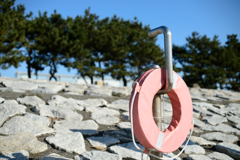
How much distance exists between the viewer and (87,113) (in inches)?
139

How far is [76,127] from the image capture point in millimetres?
2906

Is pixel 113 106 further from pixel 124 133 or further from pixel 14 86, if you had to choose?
pixel 14 86

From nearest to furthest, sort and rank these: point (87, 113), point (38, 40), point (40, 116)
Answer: point (40, 116) → point (87, 113) → point (38, 40)

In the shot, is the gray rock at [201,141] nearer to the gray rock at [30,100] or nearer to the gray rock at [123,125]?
the gray rock at [123,125]

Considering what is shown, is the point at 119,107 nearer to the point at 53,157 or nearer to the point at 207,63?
the point at 53,157

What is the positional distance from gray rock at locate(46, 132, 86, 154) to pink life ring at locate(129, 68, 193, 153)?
96 cm

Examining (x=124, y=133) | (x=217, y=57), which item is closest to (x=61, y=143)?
(x=124, y=133)

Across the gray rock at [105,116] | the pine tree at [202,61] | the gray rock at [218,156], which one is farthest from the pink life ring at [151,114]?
the pine tree at [202,61]

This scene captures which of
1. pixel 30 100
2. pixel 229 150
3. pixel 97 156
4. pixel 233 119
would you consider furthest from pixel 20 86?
pixel 233 119

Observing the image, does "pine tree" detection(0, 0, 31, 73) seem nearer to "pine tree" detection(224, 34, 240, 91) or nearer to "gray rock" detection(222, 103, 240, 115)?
"gray rock" detection(222, 103, 240, 115)

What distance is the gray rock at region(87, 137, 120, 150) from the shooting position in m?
2.53

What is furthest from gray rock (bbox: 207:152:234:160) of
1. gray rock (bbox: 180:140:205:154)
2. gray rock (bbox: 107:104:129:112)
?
gray rock (bbox: 107:104:129:112)

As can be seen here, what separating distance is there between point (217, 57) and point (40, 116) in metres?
15.7

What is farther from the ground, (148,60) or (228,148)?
(148,60)
